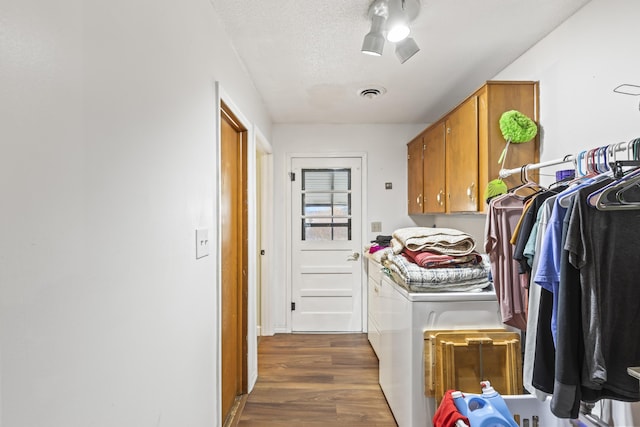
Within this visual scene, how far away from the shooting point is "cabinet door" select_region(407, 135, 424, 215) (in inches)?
128

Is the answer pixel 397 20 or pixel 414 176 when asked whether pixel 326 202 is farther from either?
pixel 397 20

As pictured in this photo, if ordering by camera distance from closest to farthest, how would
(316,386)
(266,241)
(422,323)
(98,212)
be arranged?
(98,212), (422,323), (316,386), (266,241)

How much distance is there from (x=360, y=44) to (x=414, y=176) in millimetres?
1754

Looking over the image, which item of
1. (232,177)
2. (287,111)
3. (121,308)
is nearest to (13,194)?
(121,308)

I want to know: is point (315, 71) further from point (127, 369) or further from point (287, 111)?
point (127, 369)

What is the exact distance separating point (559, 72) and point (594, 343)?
1485mm

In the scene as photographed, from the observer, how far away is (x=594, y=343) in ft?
3.22

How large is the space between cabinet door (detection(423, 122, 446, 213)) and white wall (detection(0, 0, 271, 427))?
1.99 metres

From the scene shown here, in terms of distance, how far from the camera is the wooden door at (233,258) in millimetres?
2025

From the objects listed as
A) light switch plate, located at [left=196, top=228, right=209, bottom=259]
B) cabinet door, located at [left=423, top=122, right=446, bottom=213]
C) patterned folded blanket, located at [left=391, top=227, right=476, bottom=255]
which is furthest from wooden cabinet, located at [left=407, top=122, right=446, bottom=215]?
light switch plate, located at [left=196, top=228, right=209, bottom=259]

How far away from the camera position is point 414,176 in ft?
11.2

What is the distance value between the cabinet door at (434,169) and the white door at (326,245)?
81 centimetres

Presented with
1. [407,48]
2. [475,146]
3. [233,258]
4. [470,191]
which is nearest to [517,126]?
[475,146]

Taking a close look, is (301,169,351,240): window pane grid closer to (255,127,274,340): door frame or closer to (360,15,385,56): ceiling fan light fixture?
(255,127,274,340): door frame
